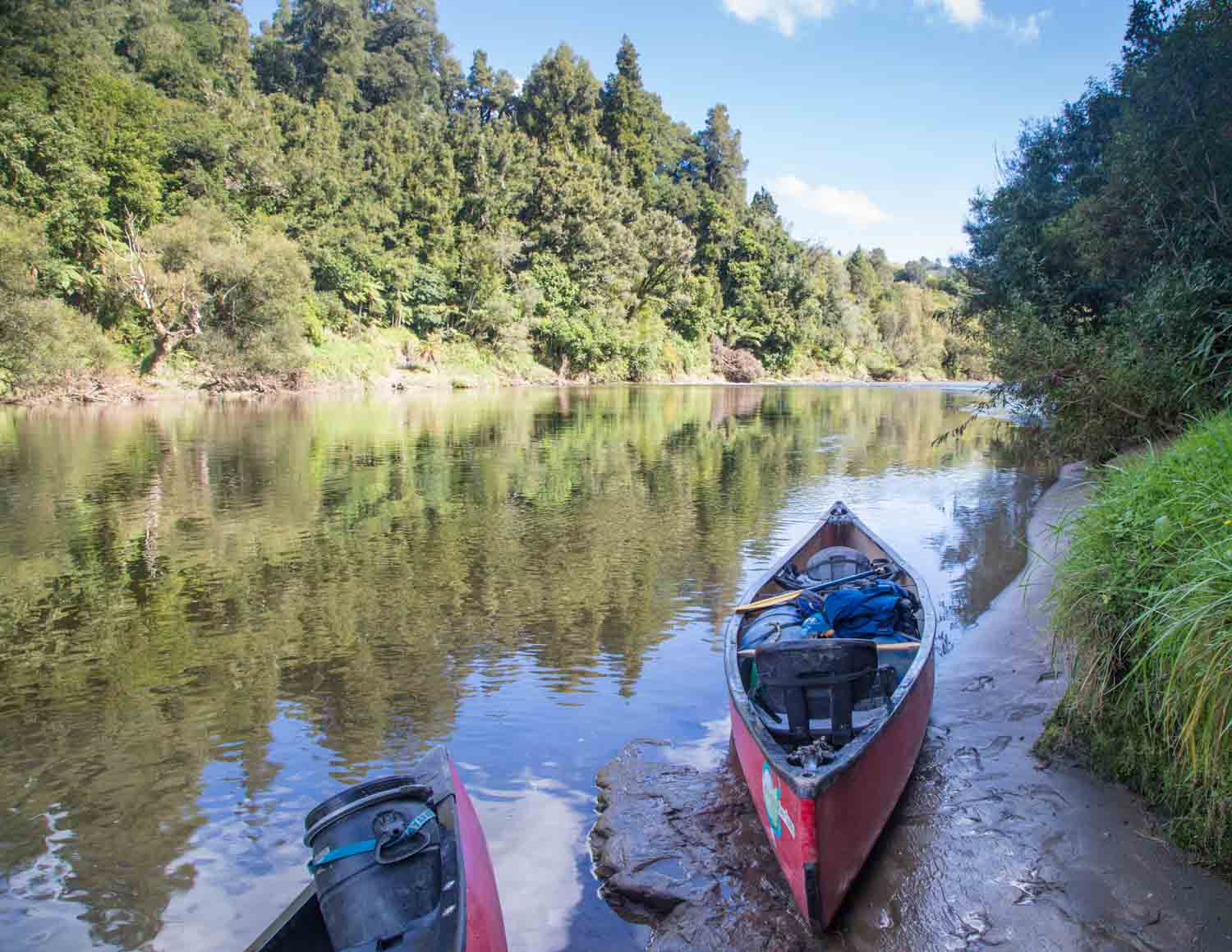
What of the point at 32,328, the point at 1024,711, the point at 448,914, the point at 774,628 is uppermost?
the point at 32,328

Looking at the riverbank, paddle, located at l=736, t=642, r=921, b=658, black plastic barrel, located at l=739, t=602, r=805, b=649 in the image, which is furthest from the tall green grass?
the riverbank

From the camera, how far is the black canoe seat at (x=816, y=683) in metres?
4.65

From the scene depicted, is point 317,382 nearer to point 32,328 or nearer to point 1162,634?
point 32,328

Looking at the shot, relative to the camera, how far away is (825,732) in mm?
4668

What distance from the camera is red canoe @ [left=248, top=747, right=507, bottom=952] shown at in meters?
3.06

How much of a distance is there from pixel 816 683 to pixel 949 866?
1.12m

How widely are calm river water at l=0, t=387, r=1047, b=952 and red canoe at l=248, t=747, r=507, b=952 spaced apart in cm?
75

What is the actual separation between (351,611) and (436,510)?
5.19m

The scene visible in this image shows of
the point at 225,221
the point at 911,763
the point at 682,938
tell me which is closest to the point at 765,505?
the point at 911,763

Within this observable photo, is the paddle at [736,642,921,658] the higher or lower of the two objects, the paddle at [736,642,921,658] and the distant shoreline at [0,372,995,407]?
the lower

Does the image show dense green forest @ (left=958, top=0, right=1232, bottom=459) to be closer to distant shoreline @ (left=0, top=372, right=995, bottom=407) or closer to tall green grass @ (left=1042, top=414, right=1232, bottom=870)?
tall green grass @ (left=1042, top=414, right=1232, bottom=870)

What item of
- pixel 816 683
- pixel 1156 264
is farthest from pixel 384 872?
pixel 1156 264

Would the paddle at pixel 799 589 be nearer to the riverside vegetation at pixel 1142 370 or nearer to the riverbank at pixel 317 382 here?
the riverside vegetation at pixel 1142 370

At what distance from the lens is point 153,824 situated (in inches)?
189
